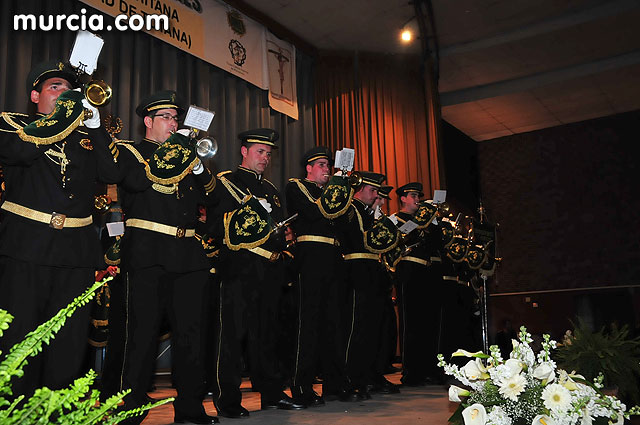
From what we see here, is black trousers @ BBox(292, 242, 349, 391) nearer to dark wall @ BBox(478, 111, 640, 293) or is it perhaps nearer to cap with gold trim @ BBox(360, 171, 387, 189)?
cap with gold trim @ BBox(360, 171, 387, 189)

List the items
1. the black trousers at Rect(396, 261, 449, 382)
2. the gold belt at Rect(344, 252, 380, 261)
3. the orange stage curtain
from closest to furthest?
1. the gold belt at Rect(344, 252, 380, 261)
2. the black trousers at Rect(396, 261, 449, 382)
3. the orange stage curtain

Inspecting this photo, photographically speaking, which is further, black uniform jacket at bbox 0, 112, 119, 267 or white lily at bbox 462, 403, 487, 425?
black uniform jacket at bbox 0, 112, 119, 267

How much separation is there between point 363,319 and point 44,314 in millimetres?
2503

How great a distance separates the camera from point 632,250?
1116 cm

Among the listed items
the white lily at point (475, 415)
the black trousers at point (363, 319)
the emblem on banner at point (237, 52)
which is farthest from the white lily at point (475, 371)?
the emblem on banner at point (237, 52)

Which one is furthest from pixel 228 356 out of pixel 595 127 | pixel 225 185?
pixel 595 127

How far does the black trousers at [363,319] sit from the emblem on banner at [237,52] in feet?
11.7

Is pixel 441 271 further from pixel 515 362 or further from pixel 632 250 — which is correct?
pixel 632 250

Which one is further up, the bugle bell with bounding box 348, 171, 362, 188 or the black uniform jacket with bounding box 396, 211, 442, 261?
the bugle bell with bounding box 348, 171, 362, 188

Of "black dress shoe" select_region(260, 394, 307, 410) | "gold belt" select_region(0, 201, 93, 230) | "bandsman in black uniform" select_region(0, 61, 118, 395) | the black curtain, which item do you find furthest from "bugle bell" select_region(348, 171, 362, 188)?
the black curtain

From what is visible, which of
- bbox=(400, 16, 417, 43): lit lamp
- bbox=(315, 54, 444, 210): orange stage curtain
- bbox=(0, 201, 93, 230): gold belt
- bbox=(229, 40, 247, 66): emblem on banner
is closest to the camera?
bbox=(0, 201, 93, 230): gold belt

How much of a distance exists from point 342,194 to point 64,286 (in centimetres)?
194

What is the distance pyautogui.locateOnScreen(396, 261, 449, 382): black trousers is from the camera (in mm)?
5344

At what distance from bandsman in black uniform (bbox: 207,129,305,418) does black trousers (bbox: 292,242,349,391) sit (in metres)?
0.30
